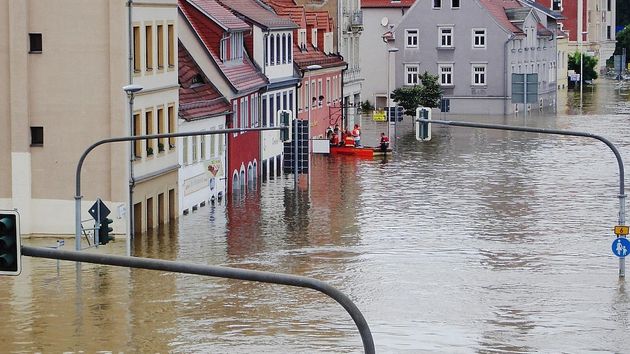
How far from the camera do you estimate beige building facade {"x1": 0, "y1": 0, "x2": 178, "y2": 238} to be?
44.0m

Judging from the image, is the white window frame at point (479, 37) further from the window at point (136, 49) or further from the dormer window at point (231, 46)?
the window at point (136, 49)

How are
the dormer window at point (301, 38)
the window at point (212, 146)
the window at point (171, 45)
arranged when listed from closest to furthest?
the window at point (171, 45) → the window at point (212, 146) → the dormer window at point (301, 38)

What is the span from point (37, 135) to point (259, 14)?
25358 millimetres

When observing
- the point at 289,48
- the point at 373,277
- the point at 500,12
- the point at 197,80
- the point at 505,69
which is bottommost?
the point at 373,277

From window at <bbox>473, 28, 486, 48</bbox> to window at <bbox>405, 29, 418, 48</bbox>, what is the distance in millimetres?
3861

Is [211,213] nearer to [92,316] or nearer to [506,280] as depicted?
[506,280]

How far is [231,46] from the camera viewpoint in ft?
201

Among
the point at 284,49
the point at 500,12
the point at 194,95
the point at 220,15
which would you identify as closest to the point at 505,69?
the point at 500,12

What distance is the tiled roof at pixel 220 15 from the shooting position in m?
58.8

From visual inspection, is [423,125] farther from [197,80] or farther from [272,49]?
[272,49]

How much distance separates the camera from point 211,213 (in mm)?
52594

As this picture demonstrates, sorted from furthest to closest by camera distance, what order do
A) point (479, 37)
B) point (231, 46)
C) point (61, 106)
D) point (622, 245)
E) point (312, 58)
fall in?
1. point (479, 37)
2. point (312, 58)
3. point (231, 46)
4. point (61, 106)
5. point (622, 245)

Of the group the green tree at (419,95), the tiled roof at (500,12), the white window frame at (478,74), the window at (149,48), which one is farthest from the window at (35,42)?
the tiled roof at (500,12)

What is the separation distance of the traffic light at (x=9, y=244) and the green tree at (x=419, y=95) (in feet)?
266
